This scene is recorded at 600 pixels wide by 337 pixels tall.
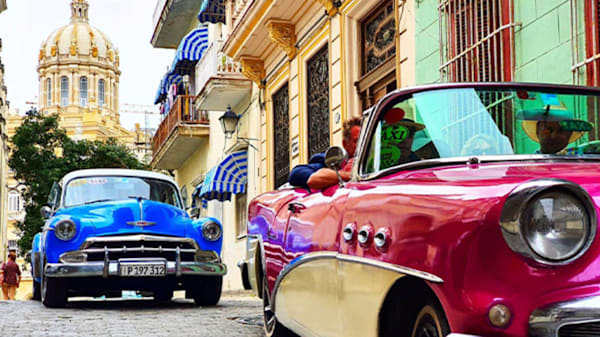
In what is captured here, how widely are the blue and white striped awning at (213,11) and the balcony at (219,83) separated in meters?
1.00

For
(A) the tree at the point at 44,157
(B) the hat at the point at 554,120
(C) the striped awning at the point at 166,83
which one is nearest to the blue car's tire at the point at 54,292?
(B) the hat at the point at 554,120

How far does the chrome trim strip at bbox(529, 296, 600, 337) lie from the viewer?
9.77 ft

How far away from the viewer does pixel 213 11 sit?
2331 cm

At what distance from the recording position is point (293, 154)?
17.1 m

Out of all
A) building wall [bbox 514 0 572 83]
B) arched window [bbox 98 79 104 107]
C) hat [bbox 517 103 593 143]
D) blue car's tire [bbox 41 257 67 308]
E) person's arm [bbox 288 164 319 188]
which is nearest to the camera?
hat [bbox 517 103 593 143]

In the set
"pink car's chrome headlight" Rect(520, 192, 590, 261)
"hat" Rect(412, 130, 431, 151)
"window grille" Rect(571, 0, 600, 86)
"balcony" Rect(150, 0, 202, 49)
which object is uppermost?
"balcony" Rect(150, 0, 202, 49)

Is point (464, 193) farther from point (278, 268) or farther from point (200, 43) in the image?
point (200, 43)

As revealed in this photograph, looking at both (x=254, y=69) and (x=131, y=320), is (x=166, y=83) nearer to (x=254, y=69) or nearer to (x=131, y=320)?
(x=254, y=69)

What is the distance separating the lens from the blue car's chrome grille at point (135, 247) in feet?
35.0

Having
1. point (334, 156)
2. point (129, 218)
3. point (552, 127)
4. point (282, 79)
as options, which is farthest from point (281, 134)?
point (552, 127)

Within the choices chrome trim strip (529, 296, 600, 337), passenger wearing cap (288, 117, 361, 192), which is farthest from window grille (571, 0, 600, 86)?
chrome trim strip (529, 296, 600, 337)

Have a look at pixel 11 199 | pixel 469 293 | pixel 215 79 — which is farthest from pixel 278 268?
pixel 11 199

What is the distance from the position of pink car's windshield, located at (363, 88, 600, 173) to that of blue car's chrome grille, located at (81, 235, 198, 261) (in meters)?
6.41

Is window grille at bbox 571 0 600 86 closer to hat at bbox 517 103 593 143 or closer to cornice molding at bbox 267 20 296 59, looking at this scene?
hat at bbox 517 103 593 143
